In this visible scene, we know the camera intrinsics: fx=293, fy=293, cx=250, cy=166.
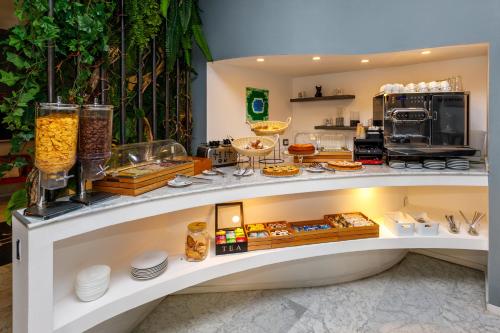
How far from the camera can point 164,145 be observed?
7.57 feet

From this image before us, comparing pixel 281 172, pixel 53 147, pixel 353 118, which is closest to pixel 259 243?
pixel 281 172

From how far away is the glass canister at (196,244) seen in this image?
6.70 ft

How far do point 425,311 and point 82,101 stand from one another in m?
3.04

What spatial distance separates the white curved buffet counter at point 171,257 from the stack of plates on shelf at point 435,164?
11 centimetres

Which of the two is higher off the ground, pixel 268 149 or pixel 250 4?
pixel 250 4

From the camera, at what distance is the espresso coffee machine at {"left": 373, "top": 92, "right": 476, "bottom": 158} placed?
2.54m

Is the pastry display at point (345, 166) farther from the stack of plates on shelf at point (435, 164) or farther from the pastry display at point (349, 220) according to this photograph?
the stack of plates on shelf at point (435, 164)

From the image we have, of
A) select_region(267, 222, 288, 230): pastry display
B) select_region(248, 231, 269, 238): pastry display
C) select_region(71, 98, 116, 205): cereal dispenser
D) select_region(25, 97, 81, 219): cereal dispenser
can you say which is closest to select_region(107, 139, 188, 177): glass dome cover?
select_region(71, 98, 116, 205): cereal dispenser

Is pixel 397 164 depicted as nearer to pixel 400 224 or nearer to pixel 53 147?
pixel 400 224

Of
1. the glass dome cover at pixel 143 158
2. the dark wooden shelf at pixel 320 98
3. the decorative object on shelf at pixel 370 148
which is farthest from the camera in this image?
the dark wooden shelf at pixel 320 98

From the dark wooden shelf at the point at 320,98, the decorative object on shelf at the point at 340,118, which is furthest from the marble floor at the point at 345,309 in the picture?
the dark wooden shelf at the point at 320,98

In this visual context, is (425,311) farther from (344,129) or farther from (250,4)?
(250,4)

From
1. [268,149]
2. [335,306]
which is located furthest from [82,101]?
[335,306]

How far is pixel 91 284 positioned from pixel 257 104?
2.65 meters
